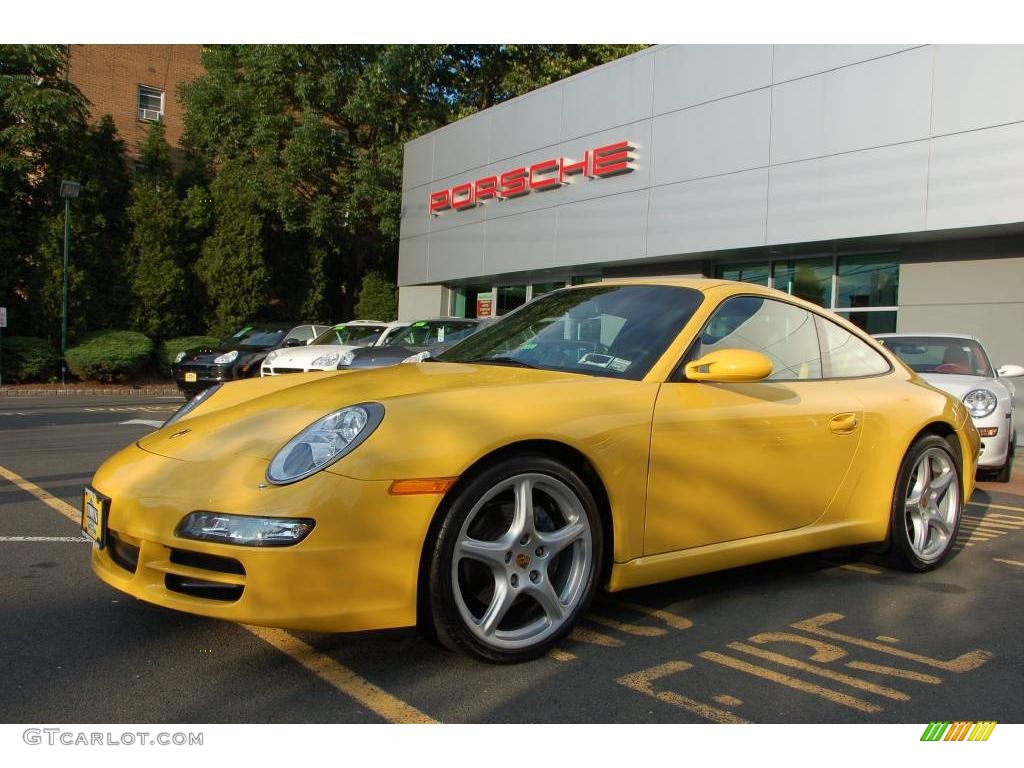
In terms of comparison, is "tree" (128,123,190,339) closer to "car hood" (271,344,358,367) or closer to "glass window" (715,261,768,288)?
"car hood" (271,344,358,367)

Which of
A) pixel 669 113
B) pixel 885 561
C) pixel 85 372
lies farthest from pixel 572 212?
pixel 885 561

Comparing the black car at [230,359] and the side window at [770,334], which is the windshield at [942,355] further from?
Answer: the black car at [230,359]

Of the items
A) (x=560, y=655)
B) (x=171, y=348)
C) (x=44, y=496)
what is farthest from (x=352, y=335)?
(x=560, y=655)

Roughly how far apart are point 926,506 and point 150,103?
3164 cm

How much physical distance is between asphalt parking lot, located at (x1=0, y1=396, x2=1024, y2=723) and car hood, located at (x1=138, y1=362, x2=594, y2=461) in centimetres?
71

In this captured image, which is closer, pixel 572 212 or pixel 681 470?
pixel 681 470

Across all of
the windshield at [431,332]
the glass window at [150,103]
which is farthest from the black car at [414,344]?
the glass window at [150,103]

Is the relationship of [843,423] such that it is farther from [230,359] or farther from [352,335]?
[230,359]

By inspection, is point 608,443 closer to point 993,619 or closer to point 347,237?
point 993,619

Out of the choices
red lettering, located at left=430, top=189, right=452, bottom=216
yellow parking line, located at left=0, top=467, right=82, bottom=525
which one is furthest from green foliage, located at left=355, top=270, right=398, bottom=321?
yellow parking line, located at left=0, top=467, right=82, bottom=525

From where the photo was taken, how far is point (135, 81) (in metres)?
29.9

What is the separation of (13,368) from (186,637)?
18526 mm

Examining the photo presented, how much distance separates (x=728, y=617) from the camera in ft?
11.9
